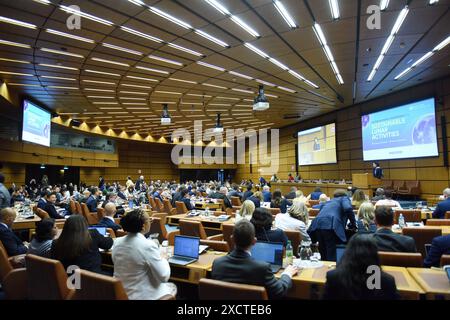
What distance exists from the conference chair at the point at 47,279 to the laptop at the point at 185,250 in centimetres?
110

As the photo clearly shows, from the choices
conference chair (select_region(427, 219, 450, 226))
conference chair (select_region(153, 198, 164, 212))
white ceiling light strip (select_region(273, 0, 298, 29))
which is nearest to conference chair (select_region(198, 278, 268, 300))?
conference chair (select_region(427, 219, 450, 226))

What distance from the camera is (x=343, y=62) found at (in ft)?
28.3

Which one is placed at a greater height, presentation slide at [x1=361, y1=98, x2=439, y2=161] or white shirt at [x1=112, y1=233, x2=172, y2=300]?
presentation slide at [x1=361, y1=98, x2=439, y2=161]

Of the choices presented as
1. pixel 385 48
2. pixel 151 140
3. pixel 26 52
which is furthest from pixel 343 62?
pixel 151 140

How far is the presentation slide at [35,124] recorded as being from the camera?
10.6 meters

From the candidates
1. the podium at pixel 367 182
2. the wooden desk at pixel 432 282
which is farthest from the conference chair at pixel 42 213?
the podium at pixel 367 182

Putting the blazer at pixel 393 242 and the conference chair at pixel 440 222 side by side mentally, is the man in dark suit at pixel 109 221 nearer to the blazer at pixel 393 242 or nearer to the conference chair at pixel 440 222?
the blazer at pixel 393 242

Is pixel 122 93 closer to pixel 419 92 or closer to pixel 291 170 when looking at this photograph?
pixel 419 92

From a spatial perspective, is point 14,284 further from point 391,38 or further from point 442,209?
point 391,38

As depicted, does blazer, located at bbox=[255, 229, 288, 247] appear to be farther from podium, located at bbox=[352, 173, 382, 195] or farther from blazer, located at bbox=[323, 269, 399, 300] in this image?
podium, located at bbox=[352, 173, 382, 195]

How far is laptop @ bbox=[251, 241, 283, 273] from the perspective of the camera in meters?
3.02

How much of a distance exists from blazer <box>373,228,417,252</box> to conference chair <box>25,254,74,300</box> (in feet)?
10.0

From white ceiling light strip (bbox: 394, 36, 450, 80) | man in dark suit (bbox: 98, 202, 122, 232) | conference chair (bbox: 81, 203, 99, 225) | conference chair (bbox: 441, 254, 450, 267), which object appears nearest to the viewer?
conference chair (bbox: 441, 254, 450, 267)

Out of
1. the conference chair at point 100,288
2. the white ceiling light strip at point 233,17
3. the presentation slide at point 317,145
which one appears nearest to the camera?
the conference chair at point 100,288
